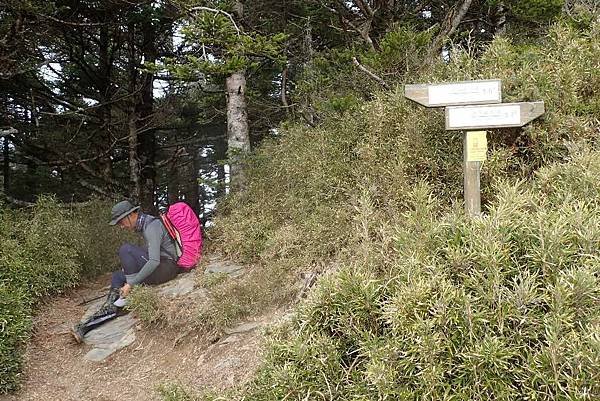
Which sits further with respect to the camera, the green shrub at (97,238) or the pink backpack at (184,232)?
the green shrub at (97,238)

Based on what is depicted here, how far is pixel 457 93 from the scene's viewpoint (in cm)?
387

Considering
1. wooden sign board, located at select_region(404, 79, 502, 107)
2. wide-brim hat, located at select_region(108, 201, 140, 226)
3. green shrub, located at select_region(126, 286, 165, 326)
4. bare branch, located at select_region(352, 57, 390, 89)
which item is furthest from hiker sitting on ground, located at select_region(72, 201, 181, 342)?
wooden sign board, located at select_region(404, 79, 502, 107)

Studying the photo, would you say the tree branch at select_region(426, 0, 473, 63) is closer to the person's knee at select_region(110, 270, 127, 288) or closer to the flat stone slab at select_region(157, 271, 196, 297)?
the flat stone slab at select_region(157, 271, 196, 297)

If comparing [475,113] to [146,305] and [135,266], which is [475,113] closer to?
[146,305]

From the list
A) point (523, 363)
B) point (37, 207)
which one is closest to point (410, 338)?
point (523, 363)

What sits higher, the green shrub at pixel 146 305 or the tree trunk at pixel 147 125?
the tree trunk at pixel 147 125

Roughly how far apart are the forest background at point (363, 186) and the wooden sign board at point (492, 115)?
52cm

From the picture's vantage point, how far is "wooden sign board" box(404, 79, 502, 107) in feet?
12.5

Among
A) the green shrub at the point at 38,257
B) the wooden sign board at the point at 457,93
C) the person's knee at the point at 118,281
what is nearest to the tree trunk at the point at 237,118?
the green shrub at the point at 38,257

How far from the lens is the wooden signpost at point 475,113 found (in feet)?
12.4

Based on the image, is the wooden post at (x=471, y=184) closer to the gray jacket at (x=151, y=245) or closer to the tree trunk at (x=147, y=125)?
the gray jacket at (x=151, y=245)

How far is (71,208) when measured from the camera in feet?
28.5

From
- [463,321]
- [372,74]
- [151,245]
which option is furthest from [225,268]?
[463,321]

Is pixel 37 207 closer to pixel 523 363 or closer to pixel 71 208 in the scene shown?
pixel 71 208
